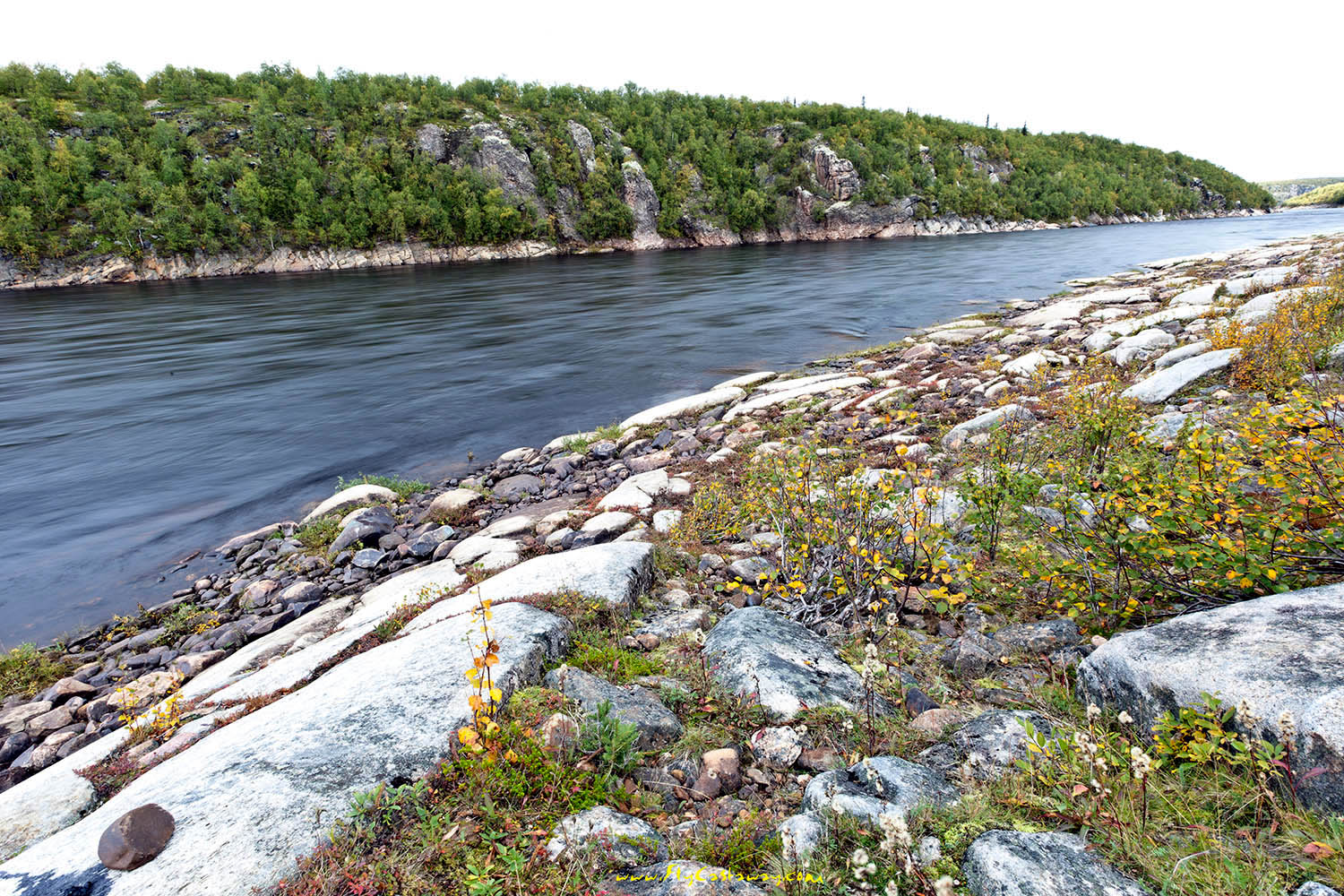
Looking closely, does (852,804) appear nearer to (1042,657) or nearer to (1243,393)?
(1042,657)

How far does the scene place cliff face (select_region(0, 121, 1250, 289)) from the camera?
6794 cm

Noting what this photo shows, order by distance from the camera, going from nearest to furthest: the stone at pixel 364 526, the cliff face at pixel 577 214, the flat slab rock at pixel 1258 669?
→ the flat slab rock at pixel 1258 669
the stone at pixel 364 526
the cliff face at pixel 577 214

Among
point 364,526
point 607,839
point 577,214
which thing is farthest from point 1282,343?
point 577,214

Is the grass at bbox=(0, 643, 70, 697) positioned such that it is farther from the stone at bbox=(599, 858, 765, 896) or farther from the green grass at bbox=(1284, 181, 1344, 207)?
the green grass at bbox=(1284, 181, 1344, 207)

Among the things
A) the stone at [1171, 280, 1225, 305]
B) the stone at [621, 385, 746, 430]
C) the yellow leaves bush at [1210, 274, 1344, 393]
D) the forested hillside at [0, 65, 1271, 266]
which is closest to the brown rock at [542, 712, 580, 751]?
the yellow leaves bush at [1210, 274, 1344, 393]

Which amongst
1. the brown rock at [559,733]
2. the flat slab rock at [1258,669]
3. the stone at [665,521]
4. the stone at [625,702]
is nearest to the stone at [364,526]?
the stone at [665,521]

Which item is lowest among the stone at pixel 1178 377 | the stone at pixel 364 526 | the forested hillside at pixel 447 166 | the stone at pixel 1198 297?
the stone at pixel 364 526

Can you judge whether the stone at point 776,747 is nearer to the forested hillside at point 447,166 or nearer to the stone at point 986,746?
the stone at point 986,746

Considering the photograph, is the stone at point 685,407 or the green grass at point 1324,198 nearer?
the stone at point 685,407

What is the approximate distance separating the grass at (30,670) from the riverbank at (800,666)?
Answer: 0.76ft

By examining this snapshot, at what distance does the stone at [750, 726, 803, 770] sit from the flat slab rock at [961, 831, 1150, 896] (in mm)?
983

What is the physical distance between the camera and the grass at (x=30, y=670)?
6254 mm

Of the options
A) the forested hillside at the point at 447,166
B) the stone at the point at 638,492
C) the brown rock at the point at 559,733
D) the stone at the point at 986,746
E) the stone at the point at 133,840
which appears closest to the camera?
the stone at the point at 133,840

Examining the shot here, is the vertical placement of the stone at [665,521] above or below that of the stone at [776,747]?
below
